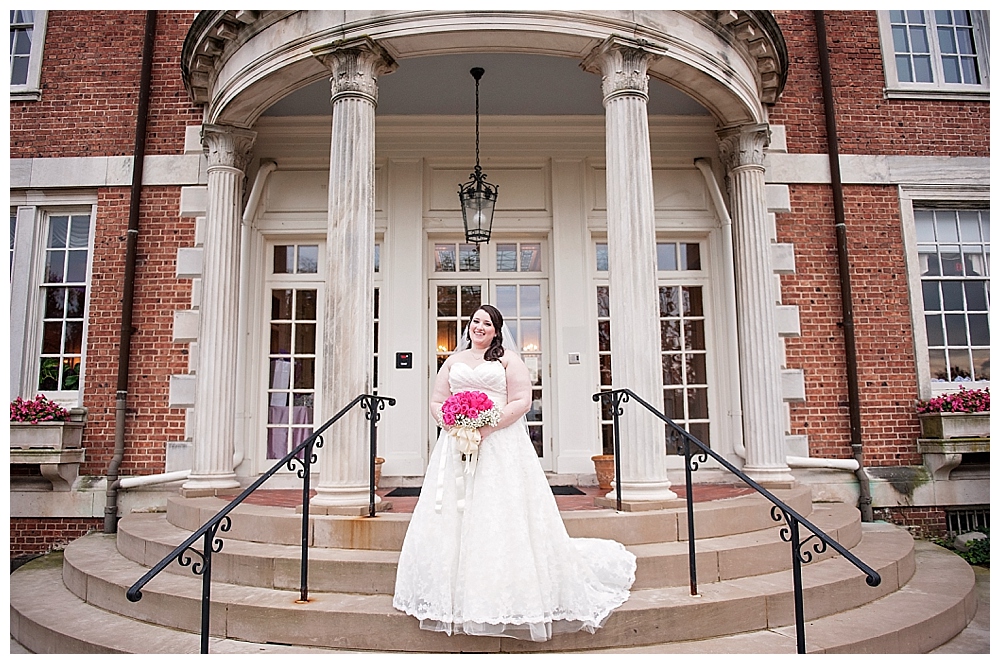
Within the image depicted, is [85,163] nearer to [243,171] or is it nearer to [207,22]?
[243,171]

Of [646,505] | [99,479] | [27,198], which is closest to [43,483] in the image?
[99,479]

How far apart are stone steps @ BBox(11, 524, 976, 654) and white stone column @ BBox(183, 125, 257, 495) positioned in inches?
71.9

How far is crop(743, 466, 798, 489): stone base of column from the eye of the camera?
620cm

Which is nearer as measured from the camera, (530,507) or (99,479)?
(530,507)

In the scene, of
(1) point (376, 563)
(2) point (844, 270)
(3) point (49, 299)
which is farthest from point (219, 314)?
(2) point (844, 270)

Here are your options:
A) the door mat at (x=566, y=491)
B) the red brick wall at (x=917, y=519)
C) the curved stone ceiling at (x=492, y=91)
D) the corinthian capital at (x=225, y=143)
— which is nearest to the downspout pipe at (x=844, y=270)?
the red brick wall at (x=917, y=519)

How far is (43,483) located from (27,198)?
3.09m

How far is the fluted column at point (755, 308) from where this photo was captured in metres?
6.39

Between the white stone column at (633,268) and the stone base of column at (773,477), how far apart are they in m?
1.67

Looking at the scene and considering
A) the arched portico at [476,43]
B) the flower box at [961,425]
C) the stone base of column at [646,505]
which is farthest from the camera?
the flower box at [961,425]

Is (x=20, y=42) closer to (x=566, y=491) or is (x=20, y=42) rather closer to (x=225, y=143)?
(x=225, y=143)

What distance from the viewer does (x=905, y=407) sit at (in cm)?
705

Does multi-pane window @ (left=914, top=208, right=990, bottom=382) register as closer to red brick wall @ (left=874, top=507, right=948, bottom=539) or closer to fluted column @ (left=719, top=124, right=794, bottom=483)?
red brick wall @ (left=874, top=507, right=948, bottom=539)

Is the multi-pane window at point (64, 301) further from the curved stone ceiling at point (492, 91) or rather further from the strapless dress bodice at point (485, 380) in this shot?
the strapless dress bodice at point (485, 380)
